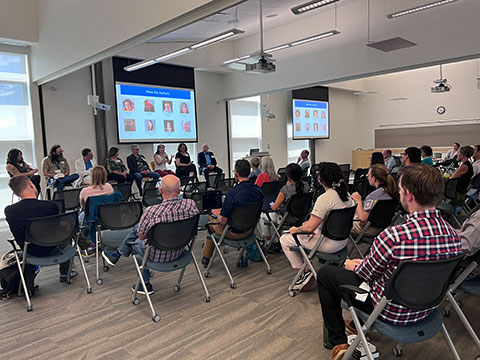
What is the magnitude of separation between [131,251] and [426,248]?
2.42 metres

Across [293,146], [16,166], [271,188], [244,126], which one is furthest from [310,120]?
[16,166]

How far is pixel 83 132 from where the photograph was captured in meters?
8.88

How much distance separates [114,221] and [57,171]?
14.1 feet

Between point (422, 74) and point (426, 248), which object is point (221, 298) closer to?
point (426, 248)

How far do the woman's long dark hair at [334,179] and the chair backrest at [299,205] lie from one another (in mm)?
859

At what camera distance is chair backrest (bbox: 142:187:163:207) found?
5.36 meters

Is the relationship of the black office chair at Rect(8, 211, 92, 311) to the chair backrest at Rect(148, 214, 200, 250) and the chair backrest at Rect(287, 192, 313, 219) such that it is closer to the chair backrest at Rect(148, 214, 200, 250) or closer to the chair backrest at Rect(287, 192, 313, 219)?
the chair backrest at Rect(148, 214, 200, 250)

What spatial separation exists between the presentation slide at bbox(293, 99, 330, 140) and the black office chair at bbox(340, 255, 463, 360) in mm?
11234

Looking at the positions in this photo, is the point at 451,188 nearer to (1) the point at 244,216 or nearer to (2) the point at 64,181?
(1) the point at 244,216

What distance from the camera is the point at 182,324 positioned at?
290 centimetres

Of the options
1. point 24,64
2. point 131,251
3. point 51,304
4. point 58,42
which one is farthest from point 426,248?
point 24,64

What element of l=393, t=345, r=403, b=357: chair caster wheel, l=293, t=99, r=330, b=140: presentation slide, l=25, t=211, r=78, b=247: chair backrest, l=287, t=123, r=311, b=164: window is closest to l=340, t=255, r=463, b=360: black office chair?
l=393, t=345, r=403, b=357: chair caster wheel

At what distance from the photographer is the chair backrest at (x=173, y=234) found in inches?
115

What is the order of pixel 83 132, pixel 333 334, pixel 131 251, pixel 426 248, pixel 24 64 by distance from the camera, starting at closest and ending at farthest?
pixel 426 248
pixel 333 334
pixel 131 251
pixel 24 64
pixel 83 132
